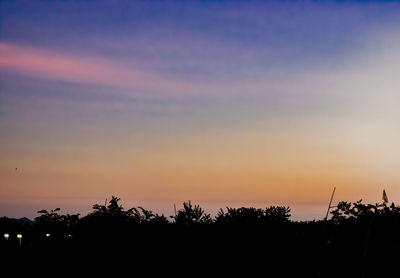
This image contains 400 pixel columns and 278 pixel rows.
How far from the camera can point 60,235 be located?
991 cm

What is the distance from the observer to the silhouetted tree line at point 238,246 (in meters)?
6.97

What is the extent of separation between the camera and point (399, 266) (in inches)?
258

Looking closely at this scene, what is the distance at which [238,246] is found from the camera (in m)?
8.57

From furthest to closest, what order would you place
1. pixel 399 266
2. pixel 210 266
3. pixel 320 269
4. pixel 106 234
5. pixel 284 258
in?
pixel 106 234
pixel 210 266
pixel 284 258
pixel 320 269
pixel 399 266

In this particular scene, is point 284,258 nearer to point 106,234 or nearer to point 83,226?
point 106,234

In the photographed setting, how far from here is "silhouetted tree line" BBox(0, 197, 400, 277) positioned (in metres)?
6.97

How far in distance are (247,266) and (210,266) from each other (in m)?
0.72

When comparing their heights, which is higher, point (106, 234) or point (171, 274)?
point (106, 234)

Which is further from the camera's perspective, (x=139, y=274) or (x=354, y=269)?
(x=139, y=274)

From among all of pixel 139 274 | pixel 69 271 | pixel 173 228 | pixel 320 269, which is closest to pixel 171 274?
pixel 139 274

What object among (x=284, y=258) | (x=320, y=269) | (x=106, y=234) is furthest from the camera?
(x=106, y=234)

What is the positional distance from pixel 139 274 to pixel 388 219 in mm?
4166

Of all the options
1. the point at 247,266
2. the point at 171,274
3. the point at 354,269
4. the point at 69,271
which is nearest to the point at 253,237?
the point at 247,266

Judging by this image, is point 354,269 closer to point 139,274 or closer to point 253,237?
point 253,237
